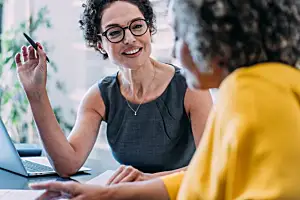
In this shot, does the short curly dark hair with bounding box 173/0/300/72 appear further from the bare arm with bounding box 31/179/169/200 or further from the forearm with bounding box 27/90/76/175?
the forearm with bounding box 27/90/76/175

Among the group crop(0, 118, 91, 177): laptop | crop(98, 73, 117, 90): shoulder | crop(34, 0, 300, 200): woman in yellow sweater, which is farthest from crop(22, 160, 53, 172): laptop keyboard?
crop(34, 0, 300, 200): woman in yellow sweater

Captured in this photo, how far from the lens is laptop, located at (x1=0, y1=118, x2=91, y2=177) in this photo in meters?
1.66

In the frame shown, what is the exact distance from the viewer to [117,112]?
1965 mm

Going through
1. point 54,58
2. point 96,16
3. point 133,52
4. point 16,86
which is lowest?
point 16,86

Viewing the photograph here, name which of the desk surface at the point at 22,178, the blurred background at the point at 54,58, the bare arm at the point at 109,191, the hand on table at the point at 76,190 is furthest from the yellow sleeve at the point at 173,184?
the blurred background at the point at 54,58

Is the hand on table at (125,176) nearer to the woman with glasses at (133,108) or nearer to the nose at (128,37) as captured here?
the woman with glasses at (133,108)

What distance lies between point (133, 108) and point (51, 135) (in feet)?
1.11

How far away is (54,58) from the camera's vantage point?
3.42 m

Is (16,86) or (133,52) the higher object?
(133,52)

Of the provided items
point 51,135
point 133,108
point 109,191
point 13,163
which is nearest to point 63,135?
point 51,135

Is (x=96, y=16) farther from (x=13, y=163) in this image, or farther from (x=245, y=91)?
(x=245, y=91)

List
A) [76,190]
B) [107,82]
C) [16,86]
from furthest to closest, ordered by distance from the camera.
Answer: [16,86] < [107,82] < [76,190]

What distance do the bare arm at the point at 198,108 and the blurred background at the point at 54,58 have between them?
1432mm

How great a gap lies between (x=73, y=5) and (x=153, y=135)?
167cm
